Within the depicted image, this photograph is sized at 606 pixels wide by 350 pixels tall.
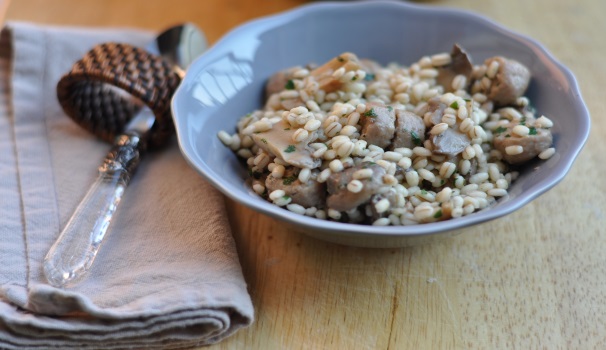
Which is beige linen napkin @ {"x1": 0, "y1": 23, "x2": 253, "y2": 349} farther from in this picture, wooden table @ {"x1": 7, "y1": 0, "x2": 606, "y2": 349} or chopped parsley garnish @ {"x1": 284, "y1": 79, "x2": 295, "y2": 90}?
chopped parsley garnish @ {"x1": 284, "y1": 79, "x2": 295, "y2": 90}

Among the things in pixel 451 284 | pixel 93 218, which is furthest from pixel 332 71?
pixel 93 218

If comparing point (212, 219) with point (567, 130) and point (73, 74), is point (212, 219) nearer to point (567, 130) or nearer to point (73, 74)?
point (73, 74)

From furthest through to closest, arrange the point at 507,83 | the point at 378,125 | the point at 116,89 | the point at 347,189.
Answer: the point at 116,89 → the point at 507,83 → the point at 378,125 → the point at 347,189

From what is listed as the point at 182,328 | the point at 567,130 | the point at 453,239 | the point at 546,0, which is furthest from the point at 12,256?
the point at 546,0

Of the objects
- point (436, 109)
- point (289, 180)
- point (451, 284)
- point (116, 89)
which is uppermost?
point (436, 109)

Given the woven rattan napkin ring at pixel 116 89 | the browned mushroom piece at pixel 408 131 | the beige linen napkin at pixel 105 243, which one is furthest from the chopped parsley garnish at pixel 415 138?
the woven rattan napkin ring at pixel 116 89

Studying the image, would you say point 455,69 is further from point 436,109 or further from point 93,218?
point 93,218
